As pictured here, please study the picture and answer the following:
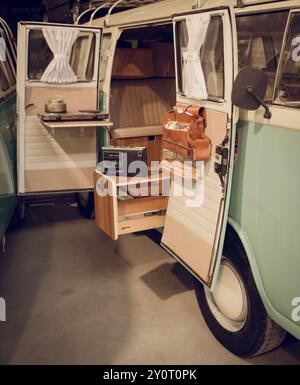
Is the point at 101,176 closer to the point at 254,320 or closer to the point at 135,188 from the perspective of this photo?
the point at 135,188

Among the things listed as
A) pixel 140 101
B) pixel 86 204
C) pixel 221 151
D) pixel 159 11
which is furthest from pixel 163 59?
pixel 221 151

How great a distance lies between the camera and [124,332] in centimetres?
287

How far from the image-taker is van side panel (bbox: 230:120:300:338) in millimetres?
2025

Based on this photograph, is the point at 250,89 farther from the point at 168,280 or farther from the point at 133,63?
the point at 133,63

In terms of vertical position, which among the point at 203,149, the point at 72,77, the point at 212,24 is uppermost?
the point at 212,24

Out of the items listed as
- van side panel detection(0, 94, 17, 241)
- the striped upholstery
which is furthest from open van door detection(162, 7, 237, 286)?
the striped upholstery

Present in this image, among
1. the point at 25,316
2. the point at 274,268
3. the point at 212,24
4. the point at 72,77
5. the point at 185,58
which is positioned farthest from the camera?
the point at 72,77

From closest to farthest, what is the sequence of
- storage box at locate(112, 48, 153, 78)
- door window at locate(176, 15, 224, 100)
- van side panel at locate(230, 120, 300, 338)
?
1. van side panel at locate(230, 120, 300, 338)
2. door window at locate(176, 15, 224, 100)
3. storage box at locate(112, 48, 153, 78)

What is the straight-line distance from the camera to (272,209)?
2.14 meters

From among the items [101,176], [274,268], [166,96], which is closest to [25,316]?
[101,176]

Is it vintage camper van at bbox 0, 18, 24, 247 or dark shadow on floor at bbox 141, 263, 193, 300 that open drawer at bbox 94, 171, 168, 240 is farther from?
vintage camper van at bbox 0, 18, 24, 247

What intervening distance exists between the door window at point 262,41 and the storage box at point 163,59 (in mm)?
2179

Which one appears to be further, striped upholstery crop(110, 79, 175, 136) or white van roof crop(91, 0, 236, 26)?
striped upholstery crop(110, 79, 175, 136)
